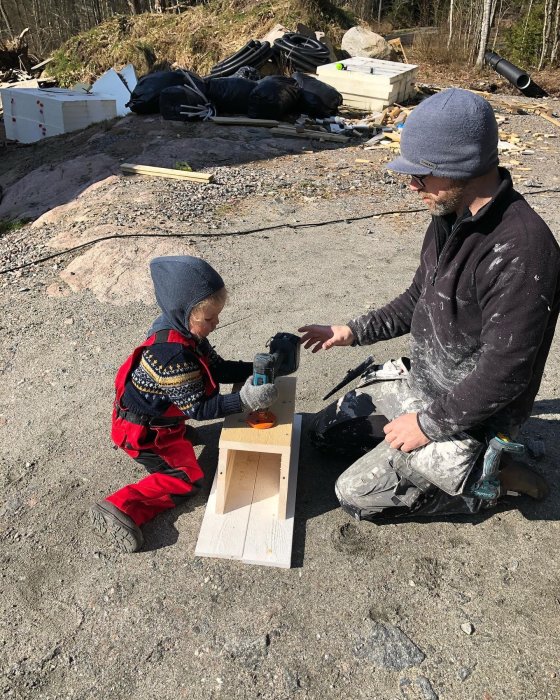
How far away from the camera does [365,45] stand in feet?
48.5

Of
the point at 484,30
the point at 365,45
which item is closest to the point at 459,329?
the point at 365,45

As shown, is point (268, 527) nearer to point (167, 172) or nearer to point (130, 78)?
point (167, 172)

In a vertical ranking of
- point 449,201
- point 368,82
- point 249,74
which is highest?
point 449,201

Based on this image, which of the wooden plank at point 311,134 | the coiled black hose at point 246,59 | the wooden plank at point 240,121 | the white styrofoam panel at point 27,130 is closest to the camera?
the wooden plank at point 311,134

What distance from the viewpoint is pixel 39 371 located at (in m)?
4.05

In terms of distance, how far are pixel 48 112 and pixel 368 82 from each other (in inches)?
251

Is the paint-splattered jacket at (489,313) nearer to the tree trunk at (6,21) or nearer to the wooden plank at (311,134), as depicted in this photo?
the wooden plank at (311,134)

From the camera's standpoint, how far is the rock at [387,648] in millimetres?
2215

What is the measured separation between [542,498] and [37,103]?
12.4 metres

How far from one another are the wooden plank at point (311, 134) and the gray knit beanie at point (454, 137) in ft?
26.5

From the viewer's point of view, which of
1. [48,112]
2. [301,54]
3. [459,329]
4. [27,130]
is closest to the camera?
[459,329]

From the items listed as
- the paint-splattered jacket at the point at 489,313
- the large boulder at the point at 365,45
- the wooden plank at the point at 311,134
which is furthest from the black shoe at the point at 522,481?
the large boulder at the point at 365,45

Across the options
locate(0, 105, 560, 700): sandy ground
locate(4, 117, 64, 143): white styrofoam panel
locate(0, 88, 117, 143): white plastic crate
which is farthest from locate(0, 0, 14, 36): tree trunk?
locate(0, 105, 560, 700): sandy ground

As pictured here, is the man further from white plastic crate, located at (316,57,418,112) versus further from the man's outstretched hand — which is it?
white plastic crate, located at (316,57,418,112)
